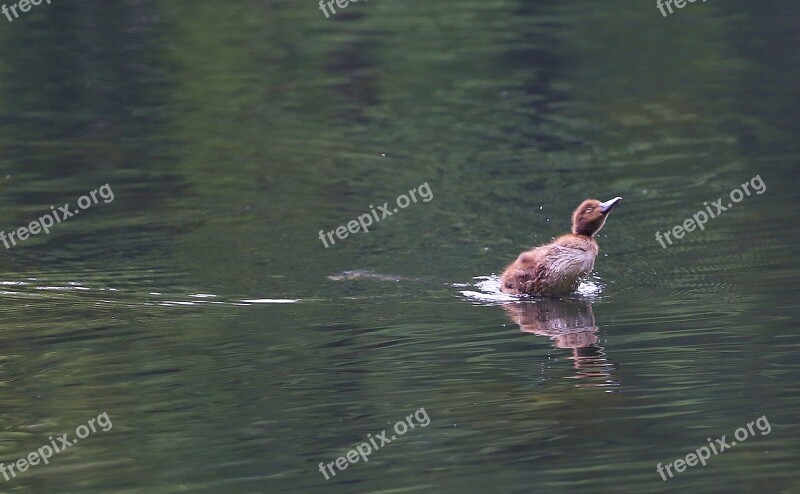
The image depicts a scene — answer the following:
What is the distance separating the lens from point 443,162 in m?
16.9

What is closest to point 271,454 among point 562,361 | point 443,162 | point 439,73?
point 562,361

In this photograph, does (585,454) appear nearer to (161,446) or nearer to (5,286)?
(161,446)

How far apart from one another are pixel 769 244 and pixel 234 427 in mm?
6296
